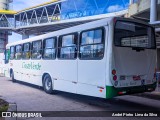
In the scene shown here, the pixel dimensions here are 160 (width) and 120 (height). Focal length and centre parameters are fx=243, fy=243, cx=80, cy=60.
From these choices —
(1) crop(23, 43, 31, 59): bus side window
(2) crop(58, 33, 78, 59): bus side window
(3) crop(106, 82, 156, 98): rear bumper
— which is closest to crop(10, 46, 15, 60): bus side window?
(1) crop(23, 43, 31, 59): bus side window

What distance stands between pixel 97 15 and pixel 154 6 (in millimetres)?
17655

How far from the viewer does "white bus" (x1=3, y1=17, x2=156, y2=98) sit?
316 inches

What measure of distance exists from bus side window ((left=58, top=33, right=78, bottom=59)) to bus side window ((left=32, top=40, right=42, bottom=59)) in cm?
241

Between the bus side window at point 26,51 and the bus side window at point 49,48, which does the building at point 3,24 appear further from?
the bus side window at point 49,48

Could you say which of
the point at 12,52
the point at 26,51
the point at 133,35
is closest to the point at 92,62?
the point at 133,35

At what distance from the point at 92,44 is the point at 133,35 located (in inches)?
59.7

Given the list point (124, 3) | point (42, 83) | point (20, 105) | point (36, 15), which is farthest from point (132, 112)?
point (36, 15)

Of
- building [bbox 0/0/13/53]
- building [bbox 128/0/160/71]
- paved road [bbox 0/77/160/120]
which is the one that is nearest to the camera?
paved road [bbox 0/77/160/120]

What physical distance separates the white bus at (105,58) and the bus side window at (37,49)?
1825 mm

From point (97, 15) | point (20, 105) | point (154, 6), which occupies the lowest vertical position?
point (20, 105)

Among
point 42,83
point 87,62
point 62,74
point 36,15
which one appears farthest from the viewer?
point 36,15

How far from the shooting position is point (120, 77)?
8086mm

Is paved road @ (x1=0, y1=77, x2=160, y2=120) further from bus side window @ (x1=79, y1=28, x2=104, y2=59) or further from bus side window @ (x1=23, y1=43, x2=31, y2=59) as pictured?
bus side window @ (x1=23, y1=43, x2=31, y2=59)

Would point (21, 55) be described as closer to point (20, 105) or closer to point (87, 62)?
point (20, 105)
